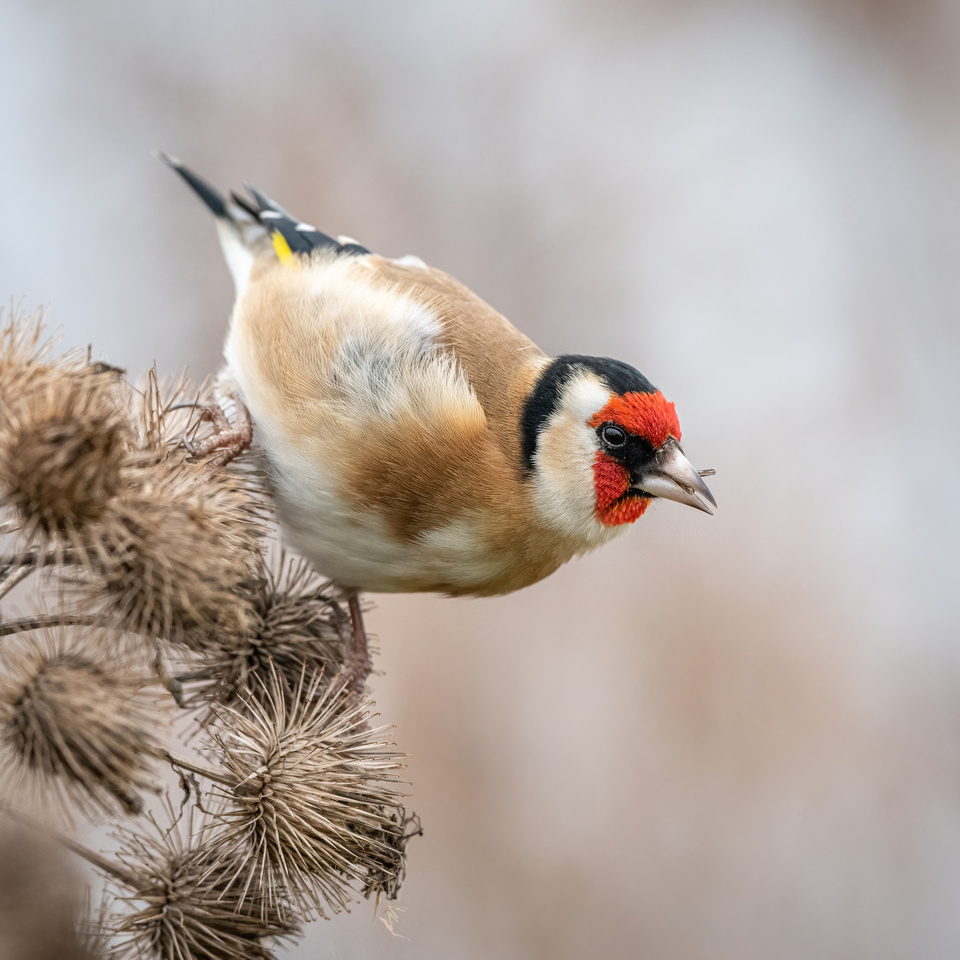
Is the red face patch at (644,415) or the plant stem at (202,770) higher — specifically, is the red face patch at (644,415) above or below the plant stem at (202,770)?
above

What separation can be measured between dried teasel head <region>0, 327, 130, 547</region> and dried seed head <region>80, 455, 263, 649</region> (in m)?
0.06

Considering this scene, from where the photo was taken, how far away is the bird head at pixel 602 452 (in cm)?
222

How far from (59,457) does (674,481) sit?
4.62 ft

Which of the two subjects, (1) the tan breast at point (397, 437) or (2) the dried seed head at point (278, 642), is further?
(1) the tan breast at point (397, 437)

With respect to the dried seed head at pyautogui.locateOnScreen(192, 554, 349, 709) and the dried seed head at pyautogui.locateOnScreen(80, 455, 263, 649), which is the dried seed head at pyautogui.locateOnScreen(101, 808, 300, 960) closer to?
the dried seed head at pyautogui.locateOnScreen(192, 554, 349, 709)

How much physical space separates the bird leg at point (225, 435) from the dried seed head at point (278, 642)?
28 cm

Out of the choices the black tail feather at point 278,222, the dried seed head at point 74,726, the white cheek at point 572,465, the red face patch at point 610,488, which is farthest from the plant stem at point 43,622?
the black tail feather at point 278,222

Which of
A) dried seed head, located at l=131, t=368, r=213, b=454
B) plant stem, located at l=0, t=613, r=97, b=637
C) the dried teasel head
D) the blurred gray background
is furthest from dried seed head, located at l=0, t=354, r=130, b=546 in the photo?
the blurred gray background

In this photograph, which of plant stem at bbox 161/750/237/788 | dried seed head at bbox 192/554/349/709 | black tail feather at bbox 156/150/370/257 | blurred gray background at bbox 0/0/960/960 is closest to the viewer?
plant stem at bbox 161/750/237/788

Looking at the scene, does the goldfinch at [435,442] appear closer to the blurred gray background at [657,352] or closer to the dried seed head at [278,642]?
the dried seed head at [278,642]

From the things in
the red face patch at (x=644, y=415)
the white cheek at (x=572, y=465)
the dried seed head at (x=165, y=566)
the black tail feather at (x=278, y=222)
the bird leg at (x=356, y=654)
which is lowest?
the dried seed head at (x=165, y=566)

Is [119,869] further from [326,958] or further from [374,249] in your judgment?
[374,249]

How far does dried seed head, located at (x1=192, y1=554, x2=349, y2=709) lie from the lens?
1.94 m

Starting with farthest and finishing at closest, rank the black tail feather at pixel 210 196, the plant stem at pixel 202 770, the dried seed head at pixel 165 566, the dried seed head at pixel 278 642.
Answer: the black tail feather at pixel 210 196 → the dried seed head at pixel 278 642 → the plant stem at pixel 202 770 → the dried seed head at pixel 165 566
